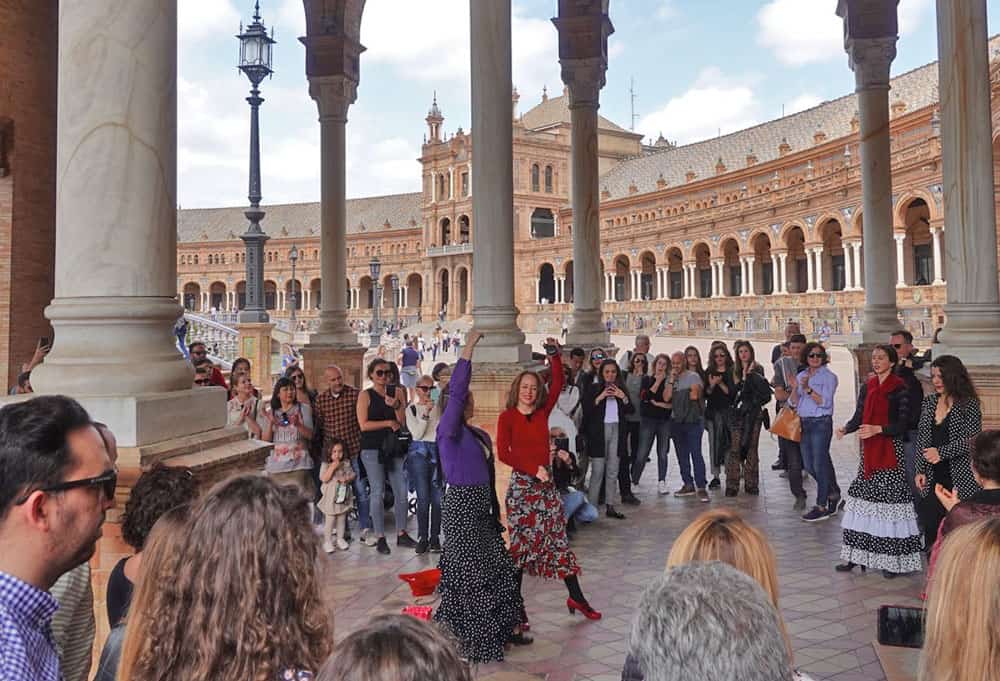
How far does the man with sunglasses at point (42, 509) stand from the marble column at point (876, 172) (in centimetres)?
1255

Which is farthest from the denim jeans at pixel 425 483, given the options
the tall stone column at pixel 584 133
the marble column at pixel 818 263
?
the marble column at pixel 818 263

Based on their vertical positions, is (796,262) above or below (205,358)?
above

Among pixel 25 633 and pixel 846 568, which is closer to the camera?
pixel 25 633

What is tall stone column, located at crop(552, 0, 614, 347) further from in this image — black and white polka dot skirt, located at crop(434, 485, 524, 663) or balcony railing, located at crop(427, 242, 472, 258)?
balcony railing, located at crop(427, 242, 472, 258)

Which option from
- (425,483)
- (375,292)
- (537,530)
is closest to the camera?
(537,530)

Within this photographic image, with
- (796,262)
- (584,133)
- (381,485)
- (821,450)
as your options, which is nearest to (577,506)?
(381,485)

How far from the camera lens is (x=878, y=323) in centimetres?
1248

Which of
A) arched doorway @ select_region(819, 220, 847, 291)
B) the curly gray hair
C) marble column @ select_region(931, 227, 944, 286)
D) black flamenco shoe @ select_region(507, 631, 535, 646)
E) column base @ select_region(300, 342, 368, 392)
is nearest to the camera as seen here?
the curly gray hair

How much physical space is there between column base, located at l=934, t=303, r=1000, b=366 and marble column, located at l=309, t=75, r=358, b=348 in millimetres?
9593

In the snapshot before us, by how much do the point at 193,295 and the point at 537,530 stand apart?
93.3m

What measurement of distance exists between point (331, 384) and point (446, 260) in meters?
71.2

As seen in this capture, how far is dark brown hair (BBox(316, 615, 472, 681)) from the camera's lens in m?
1.31

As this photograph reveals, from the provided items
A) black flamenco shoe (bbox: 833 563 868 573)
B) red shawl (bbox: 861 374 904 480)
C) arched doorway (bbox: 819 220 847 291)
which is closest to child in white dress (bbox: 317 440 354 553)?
black flamenco shoe (bbox: 833 563 868 573)

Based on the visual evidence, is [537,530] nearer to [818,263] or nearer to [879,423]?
[879,423]
